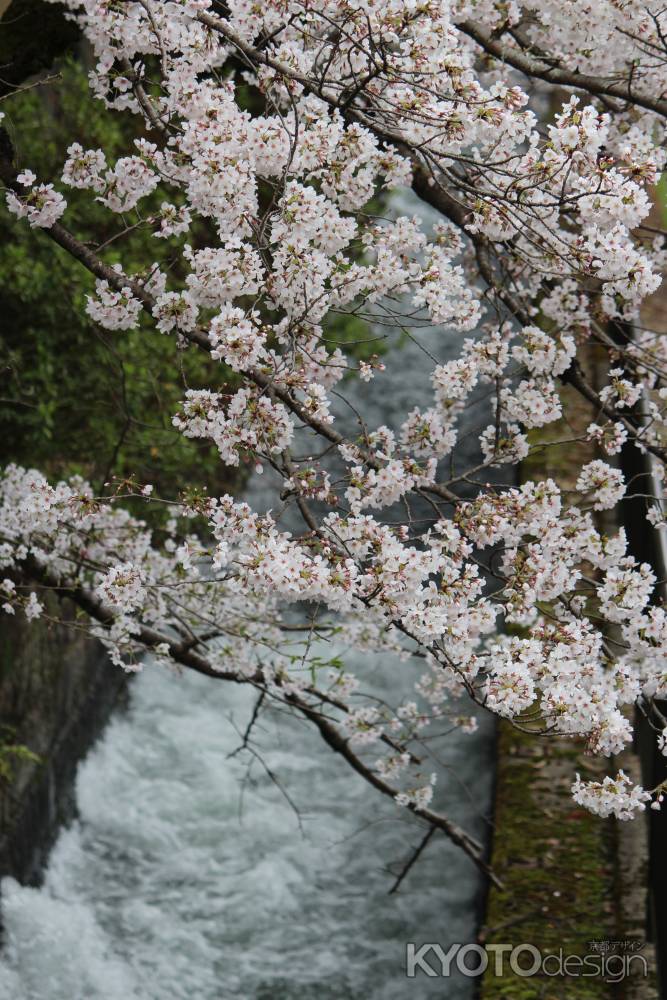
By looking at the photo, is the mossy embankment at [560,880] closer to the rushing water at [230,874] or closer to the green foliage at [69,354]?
the rushing water at [230,874]

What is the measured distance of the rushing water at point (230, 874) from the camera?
18.6 ft

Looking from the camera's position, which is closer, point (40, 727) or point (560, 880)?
point (560, 880)

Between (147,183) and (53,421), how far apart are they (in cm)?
285

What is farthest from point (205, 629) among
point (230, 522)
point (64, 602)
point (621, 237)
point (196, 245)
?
point (196, 245)

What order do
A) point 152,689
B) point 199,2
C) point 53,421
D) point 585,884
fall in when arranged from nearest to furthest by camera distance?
point 199,2, point 585,884, point 53,421, point 152,689

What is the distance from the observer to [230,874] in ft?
21.1

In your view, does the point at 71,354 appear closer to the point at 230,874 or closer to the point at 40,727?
the point at 40,727

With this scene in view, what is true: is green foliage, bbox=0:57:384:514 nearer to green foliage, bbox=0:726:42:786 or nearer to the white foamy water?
green foliage, bbox=0:726:42:786

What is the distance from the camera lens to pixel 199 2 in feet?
10.0

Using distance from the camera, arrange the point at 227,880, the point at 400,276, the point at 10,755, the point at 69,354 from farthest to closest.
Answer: the point at 227,880, the point at 69,354, the point at 10,755, the point at 400,276

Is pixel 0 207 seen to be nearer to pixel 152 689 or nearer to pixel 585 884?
pixel 152 689

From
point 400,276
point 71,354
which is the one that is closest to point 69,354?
point 71,354

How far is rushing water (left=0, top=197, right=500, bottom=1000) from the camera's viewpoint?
5.68 meters

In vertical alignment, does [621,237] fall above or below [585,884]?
above
